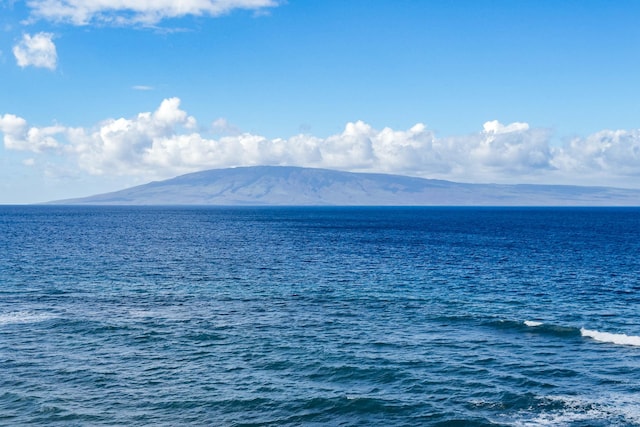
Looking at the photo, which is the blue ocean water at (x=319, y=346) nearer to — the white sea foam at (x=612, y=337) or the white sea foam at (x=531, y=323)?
the white sea foam at (x=531, y=323)

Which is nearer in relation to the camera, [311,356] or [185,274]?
[311,356]

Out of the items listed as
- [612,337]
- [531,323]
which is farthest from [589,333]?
[531,323]

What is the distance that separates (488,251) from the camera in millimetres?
135750

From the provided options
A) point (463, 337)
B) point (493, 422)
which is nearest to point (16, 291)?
point (463, 337)

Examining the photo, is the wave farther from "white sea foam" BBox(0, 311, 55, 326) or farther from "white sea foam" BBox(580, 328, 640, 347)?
"white sea foam" BBox(0, 311, 55, 326)

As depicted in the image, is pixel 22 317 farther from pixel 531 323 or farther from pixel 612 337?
pixel 612 337

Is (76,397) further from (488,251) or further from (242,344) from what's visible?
(488,251)

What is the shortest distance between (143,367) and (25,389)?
894 cm

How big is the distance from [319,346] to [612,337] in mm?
28995

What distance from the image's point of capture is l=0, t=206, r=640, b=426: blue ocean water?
3881cm

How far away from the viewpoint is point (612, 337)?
177ft

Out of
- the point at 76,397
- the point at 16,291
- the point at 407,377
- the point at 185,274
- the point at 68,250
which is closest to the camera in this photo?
the point at 76,397

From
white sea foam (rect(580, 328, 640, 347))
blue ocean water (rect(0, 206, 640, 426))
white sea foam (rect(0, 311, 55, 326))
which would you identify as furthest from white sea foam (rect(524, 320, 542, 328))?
white sea foam (rect(0, 311, 55, 326))

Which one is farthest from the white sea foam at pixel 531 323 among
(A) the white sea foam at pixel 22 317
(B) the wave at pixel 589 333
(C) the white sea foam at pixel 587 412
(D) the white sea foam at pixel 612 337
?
(A) the white sea foam at pixel 22 317
